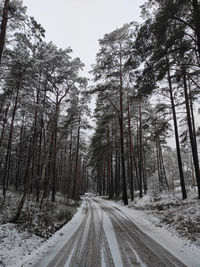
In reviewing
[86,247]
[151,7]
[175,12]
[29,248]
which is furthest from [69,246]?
[151,7]

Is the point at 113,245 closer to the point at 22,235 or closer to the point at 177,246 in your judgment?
the point at 177,246

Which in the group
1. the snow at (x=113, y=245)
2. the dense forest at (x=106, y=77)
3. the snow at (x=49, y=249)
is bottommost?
the snow at (x=49, y=249)

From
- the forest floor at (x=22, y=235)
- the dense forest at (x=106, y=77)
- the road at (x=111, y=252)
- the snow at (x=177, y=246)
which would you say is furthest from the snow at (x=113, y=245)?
the dense forest at (x=106, y=77)

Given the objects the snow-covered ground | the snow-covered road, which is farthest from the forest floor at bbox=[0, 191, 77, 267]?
the snow-covered road

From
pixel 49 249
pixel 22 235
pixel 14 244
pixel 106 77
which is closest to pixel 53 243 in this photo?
pixel 49 249

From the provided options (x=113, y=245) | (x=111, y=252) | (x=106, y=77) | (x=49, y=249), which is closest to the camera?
(x=111, y=252)

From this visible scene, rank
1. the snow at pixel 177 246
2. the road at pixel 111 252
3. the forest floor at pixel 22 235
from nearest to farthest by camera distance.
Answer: the road at pixel 111 252 < the snow at pixel 177 246 < the forest floor at pixel 22 235

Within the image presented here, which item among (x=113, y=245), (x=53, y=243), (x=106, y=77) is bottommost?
(x=53, y=243)

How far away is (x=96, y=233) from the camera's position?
5730 mm

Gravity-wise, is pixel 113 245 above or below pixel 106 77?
below

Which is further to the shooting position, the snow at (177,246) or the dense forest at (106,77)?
the dense forest at (106,77)

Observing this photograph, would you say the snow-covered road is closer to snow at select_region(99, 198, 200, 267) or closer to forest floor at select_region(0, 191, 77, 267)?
snow at select_region(99, 198, 200, 267)

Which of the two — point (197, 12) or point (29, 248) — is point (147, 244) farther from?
point (197, 12)

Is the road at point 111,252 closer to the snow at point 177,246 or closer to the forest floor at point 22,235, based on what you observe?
the snow at point 177,246
